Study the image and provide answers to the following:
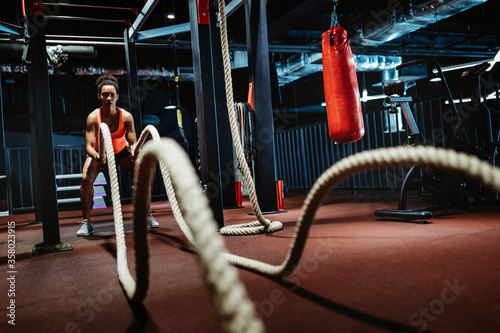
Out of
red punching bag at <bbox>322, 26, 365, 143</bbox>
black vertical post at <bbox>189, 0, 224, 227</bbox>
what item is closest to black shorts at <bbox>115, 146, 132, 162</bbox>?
black vertical post at <bbox>189, 0, 224, 227</bbox>

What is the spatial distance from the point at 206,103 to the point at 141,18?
5.88ft

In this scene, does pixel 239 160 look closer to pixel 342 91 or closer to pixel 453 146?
pixel 342 91

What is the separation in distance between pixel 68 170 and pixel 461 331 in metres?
9.14

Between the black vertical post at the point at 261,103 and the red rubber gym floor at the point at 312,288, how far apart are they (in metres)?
1.57

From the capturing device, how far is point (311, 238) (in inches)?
102

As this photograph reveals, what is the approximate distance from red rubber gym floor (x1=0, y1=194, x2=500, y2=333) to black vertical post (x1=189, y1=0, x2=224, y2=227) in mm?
708

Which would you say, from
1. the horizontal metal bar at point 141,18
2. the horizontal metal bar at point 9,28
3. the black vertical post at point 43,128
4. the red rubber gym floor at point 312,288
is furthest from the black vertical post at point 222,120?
the red rubber gym floor at point 312,288

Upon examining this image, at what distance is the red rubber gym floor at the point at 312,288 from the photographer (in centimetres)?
118

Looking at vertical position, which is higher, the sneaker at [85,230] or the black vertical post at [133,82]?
the black vertical post at [133,82]

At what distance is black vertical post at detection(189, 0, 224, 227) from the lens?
323 centimetres

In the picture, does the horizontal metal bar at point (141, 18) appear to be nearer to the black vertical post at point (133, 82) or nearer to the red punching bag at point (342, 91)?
the black vertical post at point (133, 82)

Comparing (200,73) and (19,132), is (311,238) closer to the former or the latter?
(200,73)

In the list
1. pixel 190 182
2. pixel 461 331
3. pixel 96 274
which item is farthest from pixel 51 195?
pixel 461 331

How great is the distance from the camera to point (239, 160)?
100 inches
